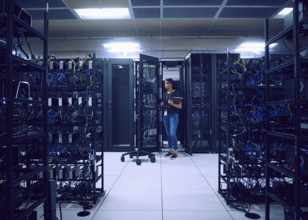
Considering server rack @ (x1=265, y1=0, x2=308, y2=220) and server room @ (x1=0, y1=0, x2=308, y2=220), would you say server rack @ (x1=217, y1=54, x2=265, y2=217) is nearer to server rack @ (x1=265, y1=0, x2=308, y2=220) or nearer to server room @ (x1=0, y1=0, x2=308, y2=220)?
server room @ (x1=0, y1=0, x2=308, y2=220)

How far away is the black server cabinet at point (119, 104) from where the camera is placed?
16.4 feet

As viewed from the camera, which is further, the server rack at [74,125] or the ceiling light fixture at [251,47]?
the ceiling light fixture at [251,47]

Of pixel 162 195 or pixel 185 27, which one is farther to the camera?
pixel 185 27

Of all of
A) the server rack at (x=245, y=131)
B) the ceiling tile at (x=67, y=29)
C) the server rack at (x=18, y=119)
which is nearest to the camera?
the server rack at (x=18, y=119)

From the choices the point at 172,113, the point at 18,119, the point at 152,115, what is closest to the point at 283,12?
the point at 172,113

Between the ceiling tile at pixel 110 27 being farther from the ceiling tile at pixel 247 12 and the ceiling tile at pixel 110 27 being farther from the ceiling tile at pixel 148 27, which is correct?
the ceiling tile at pixel 247 12

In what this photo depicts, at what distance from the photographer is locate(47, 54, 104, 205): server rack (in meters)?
2.24

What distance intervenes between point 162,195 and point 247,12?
4.14 m

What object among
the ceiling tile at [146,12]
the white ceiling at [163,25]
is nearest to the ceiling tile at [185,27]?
the white ceiling at [163,25]

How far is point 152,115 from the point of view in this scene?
193 inches

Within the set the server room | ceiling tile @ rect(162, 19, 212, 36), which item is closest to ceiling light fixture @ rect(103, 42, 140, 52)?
the server room

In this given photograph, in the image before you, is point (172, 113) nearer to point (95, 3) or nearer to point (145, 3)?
point (145, 3)

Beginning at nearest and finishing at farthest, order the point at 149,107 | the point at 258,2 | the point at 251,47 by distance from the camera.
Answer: the point at 258,2 → the point at 149,107 → the point at 251,47

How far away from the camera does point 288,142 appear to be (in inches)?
87.4
